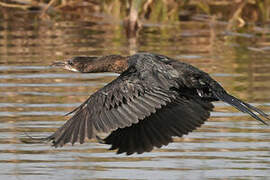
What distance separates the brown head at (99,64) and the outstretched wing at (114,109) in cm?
89

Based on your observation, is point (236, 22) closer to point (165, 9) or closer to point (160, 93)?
point (165, 9)

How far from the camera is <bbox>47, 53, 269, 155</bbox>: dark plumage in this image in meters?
6.76

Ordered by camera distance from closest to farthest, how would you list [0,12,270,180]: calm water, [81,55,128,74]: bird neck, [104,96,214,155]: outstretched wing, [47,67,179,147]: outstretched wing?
[47,67,179,147]: outstretched wing, [0,12,270,180]: calm water, [104,96,214,155]: outstretched wing, [81,55,128,74]: bird neck

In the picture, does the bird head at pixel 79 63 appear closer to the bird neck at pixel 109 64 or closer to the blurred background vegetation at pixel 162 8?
the bird neck at pixel 109 64

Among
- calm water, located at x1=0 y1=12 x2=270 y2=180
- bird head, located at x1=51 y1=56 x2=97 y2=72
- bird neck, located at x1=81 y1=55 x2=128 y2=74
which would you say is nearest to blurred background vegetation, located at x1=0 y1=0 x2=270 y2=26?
calm water, located at x1=0 y1=12 x2=270 y2=180

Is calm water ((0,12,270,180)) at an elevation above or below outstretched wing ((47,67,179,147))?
below

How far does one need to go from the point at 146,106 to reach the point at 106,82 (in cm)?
392

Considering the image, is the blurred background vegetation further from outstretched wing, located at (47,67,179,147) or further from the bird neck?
outstretched wing, located at (47,67,179,147)

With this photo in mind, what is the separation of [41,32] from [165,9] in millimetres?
2278

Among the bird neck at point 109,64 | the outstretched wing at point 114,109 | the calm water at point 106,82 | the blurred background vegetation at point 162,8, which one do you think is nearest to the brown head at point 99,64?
the bird neck at point 109,64

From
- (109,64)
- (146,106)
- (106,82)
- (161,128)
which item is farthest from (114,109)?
(106,82)

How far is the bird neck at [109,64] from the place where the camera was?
8.06 m

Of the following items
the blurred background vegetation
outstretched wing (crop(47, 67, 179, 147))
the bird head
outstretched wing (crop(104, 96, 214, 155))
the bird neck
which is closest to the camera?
outstretched wing (crop(47, 67, 179, 147))

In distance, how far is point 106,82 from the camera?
1077 cm
